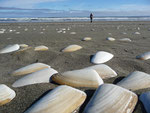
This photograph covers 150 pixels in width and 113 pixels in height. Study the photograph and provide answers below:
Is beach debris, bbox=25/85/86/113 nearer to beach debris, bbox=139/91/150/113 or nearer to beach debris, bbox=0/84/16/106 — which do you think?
beach debris, bbox=0/84/16/106

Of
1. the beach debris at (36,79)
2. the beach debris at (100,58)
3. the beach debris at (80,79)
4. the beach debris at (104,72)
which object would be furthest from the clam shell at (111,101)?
the beach debris at (100,58)

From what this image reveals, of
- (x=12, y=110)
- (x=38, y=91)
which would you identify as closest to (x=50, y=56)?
(x=38, y=91)

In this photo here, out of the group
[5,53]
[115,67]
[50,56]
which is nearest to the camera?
[115,67]

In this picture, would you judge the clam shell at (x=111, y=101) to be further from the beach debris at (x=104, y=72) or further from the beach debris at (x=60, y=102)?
the beach debris at (x=104, y=72)

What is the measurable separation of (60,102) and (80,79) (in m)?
0.32

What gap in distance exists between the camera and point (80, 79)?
1.25m

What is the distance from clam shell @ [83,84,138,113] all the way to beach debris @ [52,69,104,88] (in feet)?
0.55

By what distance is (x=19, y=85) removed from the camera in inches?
50.0

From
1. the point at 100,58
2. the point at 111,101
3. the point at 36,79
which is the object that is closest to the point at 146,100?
the point at 111,101

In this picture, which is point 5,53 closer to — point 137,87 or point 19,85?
point 19,85

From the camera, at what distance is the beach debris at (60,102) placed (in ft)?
2.98

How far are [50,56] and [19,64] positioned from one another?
392 millimetres

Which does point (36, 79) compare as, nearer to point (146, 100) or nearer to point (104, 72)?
point (104, 72)

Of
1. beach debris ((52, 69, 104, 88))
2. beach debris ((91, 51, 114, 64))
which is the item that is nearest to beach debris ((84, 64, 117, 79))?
beach debris ((52, 69, 104, 88))
